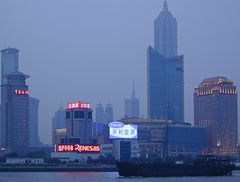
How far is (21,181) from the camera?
15212cm

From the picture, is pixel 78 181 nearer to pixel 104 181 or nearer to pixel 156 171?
pixel 104 181

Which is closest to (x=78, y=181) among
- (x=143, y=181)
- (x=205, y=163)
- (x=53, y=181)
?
(x=53, y=181)

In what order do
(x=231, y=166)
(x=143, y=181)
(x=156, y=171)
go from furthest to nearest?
(x=231, y=166)
(x=156, y=171)
(x=143, y=181)

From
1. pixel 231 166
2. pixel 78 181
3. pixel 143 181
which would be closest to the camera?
pixel 143 181

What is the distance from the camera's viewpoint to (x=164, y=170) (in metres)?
168

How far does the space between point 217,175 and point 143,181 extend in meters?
37.8

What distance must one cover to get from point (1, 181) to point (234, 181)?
52143mm

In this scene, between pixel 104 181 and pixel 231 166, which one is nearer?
pixel 104 181

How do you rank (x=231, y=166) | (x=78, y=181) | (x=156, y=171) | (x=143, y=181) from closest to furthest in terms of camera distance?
1. (x=143, y=181)
2. (x=78, y=181)
3. (x=156, y=171)
4. (x=231, y=166)

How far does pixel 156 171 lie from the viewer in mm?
167125

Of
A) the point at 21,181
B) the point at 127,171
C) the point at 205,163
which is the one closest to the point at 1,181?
the point at 21,181

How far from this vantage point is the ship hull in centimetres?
16712

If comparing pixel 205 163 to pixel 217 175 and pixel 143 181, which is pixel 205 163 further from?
pixel 143 181

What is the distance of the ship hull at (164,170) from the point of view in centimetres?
16712
